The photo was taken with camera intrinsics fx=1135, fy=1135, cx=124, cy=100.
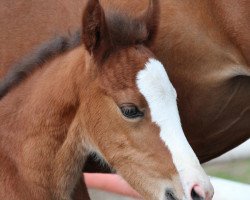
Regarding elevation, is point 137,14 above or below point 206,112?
above

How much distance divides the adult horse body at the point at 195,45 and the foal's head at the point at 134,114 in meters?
0.50

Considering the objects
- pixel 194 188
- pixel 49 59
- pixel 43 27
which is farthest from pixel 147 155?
pixel 43 27

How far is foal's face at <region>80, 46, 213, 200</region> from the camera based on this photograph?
16.2 feet

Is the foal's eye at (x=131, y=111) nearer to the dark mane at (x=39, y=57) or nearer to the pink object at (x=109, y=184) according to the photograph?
the dark mane at (x=39, y=57)

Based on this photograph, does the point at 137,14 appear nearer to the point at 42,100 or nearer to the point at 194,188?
the point at 42,100

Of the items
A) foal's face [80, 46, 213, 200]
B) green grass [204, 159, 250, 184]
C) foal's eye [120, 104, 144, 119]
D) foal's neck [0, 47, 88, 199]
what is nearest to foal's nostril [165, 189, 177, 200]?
foal's face [80, 46, 213, 200]

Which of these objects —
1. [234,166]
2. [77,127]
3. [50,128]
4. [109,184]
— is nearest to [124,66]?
[77,127]

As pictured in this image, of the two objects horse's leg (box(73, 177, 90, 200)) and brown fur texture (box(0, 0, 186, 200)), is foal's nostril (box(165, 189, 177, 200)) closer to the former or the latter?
brown fur texture (box(0, 0, 186, 200))

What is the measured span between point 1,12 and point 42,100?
98 centimetres

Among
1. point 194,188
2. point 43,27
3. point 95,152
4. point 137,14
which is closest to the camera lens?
→ point 194,188

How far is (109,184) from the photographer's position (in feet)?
22.1

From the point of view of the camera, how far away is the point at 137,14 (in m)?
5.60

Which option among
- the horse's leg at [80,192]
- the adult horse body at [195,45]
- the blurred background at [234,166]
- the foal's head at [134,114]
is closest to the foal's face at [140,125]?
the foal's head at [134,114]

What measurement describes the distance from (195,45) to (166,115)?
34.6 inches
